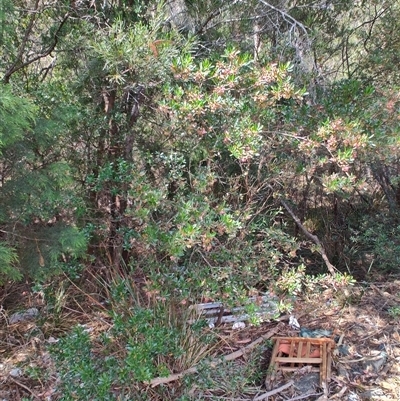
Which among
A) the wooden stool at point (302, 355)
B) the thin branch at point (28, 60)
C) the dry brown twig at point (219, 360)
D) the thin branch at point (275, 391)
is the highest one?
the thin branch at point (28, 60)

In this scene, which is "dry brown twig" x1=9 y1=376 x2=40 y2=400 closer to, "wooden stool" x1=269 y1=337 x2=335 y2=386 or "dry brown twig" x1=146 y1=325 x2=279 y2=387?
"dry brown twig" x1=146 y1=325 x2=279 y2=387

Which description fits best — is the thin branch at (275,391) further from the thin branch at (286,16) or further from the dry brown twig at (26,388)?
the thin branch at (286,16)

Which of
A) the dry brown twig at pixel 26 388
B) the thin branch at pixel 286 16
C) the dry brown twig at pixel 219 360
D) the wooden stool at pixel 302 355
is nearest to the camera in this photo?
the dry brown twig at pixel 219 360

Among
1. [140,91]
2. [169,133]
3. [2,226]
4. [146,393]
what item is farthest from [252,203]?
[2,226]

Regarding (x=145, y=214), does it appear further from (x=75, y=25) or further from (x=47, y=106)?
(x=75, y=25)

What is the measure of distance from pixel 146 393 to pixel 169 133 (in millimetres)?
1809

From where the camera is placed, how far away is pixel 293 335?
3480mm

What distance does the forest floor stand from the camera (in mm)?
2861

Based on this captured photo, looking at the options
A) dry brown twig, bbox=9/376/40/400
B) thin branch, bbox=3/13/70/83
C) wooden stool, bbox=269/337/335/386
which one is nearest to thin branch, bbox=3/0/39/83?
thin branch, bbox=3/13/70/83

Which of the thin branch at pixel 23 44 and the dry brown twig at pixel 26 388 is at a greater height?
the thin branch at pixel 23 44

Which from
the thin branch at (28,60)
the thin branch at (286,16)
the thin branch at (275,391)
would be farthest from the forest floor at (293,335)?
the thin branch at (286,16)

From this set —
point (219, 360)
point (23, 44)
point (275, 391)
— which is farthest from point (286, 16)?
point (275, 391)

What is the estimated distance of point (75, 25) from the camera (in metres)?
3.32

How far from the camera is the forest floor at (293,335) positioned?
2861 mm
